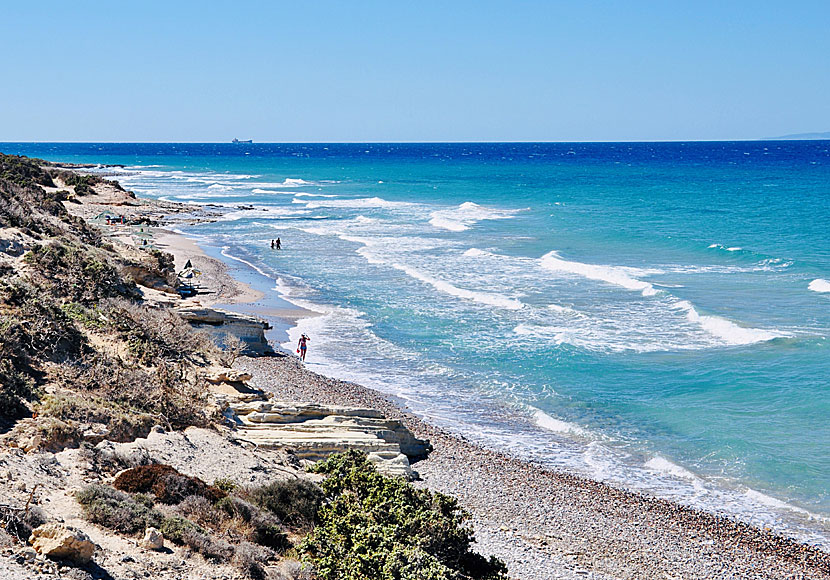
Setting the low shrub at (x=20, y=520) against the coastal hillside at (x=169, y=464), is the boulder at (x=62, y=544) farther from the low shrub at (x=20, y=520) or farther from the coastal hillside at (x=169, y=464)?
the low shrub at (x=20, y=520)

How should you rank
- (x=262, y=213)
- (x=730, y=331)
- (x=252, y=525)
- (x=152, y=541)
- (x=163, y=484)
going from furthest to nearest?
(x=262, y=213) → (x=730, y=331) → (x=163, y=484) → (x=252, y=525) → (x=152, y=541)

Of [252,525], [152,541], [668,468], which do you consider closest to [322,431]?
[252,525]

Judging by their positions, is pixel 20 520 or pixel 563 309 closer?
pixel 20 520

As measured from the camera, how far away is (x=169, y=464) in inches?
481

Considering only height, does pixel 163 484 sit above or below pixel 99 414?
below

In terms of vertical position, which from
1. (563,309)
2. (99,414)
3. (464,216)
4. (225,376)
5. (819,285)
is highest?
(464,216)

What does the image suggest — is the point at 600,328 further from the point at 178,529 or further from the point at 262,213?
the point at 262,213

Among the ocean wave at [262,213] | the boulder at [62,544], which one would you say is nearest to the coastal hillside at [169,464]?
the boulder at [62,544]

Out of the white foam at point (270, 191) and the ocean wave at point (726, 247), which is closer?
the ocean wave at point (726, 247)

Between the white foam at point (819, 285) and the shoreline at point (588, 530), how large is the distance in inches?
872

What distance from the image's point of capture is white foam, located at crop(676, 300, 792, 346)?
88.0ft

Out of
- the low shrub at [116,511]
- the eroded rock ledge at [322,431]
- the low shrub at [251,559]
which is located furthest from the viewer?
the eroded rock ledge at [322,431]

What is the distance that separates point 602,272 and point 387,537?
31.3 m

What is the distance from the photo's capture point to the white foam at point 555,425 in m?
20.2
